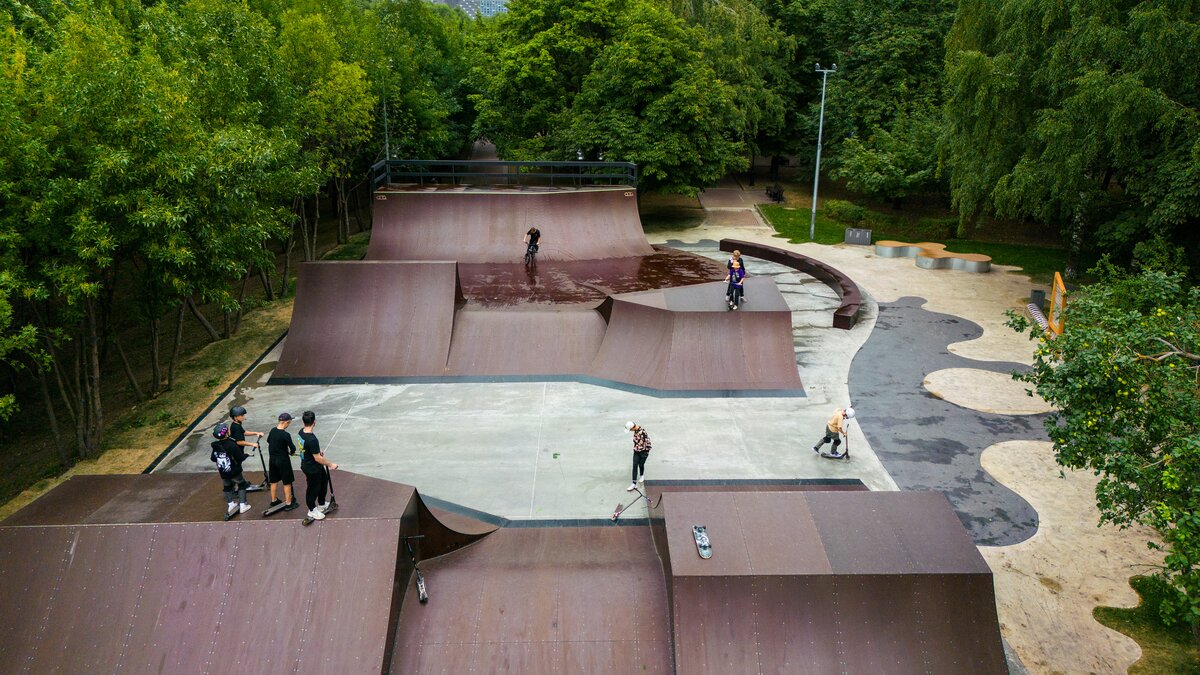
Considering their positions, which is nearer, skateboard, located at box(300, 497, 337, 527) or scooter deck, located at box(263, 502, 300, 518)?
skateboard, located at box(300, 497, 337, 527)

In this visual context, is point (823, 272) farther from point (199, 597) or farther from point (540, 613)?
point (199, 597)

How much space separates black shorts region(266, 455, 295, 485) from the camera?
7.77 meters

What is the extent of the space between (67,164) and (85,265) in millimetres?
1567

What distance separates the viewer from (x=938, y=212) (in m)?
34.3

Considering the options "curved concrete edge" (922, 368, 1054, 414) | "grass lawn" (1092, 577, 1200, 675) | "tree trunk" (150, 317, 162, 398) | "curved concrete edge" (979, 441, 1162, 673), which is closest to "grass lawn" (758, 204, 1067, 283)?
"curved concrete edge" (922, 368, 1054, 414)

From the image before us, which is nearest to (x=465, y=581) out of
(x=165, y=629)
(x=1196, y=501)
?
(x=165, y=629)

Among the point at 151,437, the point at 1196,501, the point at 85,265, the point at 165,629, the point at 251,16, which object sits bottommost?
the point at 151,437

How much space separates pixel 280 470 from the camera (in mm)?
7855

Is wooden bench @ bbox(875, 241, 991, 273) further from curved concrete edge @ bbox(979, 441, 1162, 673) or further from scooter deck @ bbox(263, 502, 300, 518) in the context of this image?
scooter deck @ bbox(263, 502, 300, 518)

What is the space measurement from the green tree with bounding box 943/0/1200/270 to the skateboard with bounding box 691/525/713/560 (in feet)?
51.2

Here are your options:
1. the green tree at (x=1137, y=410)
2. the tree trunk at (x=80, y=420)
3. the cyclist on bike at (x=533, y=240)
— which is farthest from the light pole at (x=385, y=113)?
the green tree at (x=1137, y=410)

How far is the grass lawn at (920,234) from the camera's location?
26.5 metres

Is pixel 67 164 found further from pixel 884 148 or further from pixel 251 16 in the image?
pixel 884 148

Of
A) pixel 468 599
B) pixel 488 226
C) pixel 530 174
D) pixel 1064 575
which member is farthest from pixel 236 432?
pixel 530 174
